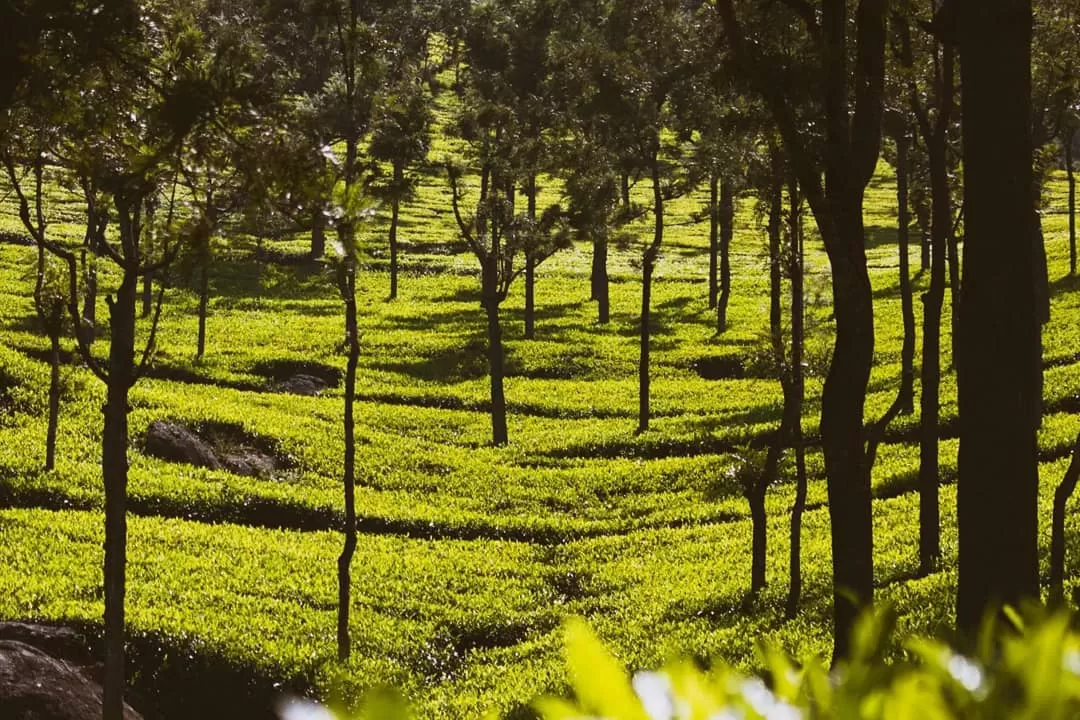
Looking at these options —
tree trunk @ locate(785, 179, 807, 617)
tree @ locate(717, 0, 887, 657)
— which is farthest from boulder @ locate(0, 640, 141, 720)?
tree trunk @ locate(785, 179, 807, 617)

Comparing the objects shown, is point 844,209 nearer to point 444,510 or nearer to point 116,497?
point 116,497

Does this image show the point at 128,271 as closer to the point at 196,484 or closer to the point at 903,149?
the point at 196,484

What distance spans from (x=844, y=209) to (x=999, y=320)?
106 inches

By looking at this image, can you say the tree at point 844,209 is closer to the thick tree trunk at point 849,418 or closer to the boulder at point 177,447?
the thick tree trunk at point 849,418

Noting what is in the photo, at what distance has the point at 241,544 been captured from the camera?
69.1ft

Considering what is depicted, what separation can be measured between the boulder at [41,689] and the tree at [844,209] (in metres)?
7.98

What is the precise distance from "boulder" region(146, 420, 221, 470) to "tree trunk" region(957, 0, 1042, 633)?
72.2 ft

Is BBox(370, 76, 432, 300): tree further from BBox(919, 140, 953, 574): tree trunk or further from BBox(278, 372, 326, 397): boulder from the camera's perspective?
BBox(919, 140, 953, 574): tree trunk

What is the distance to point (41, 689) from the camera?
12016 millimetres

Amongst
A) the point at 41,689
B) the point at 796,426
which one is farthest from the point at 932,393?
the point at 41,689

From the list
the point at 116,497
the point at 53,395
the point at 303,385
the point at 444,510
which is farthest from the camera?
the point at 303,385

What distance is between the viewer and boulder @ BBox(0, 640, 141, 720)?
1159 centimetres

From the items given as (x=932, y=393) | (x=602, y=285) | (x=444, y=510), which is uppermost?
(x=602, y=285)

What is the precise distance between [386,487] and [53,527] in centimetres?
810
